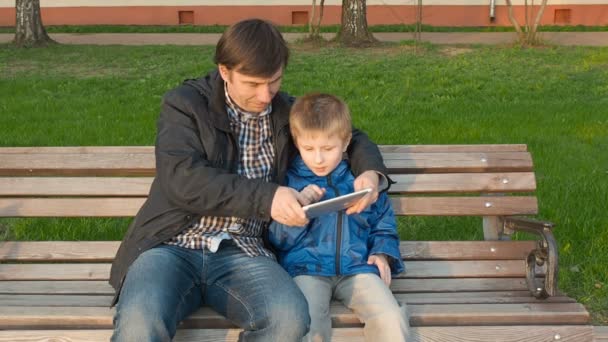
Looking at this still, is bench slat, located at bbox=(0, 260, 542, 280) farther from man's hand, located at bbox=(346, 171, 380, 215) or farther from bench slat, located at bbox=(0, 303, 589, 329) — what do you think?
man's hand, located at bbox=(346, 171, 380, 215)

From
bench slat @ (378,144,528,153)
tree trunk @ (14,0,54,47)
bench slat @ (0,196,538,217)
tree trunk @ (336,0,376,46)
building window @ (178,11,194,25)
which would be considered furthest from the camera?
building window @ (178,11,194,25)

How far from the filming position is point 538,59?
1255cm

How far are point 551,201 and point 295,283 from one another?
9.76ft

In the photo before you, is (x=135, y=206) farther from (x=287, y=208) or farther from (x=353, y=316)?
(x=353, y=316)

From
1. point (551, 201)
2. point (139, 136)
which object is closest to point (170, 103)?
point (551, 201)

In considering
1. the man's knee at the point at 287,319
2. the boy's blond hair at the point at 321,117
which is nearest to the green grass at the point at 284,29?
the boy's blond hair at the point at 321,117

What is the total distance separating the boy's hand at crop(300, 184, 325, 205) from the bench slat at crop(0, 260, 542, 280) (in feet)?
2.29

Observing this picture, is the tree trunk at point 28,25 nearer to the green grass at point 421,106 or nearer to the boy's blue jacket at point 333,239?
the green grass at point 421,106

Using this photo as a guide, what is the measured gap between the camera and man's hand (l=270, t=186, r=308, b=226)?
3064 millimetres

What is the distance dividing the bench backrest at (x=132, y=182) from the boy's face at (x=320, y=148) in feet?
2.14

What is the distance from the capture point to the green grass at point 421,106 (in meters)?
5.30

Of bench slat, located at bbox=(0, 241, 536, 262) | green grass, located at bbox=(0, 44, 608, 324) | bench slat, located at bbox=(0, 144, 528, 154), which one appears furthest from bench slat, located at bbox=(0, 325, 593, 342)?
green grass, located at bbox=(0, 44, 608, 324)

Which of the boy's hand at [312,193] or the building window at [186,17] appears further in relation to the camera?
the building window at [186,17]

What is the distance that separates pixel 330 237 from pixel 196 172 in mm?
598
